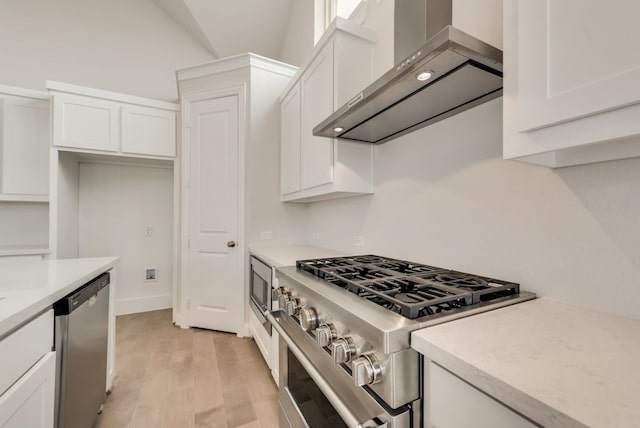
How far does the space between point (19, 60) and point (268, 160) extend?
10.3ft

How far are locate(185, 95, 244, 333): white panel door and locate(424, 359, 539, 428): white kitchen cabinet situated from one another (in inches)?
91.3

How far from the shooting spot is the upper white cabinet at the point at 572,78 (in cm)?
50

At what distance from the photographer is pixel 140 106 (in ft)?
9.66

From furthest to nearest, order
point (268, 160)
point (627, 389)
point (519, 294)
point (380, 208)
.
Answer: point (268, 160)
point (380, 208)
point (519, 294)
point (627, 389)

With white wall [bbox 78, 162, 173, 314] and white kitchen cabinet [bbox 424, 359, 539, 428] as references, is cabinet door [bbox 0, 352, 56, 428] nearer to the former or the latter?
white kitchen cabinet [bbox 424, 359, 539, 428]

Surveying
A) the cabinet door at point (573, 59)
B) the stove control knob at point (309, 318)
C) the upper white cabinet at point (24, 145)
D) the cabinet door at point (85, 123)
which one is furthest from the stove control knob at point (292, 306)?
the upper white cabinet at point (24, 145)

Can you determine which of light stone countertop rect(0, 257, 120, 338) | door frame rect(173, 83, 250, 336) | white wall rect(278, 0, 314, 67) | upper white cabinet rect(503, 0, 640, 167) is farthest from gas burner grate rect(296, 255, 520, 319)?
white wall rect(278, 0, 314, 67)

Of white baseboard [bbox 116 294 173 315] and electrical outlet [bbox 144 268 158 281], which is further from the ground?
electrical outlet [bbox 144 268 158 281]

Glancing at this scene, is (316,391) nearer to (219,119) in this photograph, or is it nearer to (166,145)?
(219,119)

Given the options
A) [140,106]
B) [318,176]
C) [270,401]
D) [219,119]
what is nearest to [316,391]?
[270,401]

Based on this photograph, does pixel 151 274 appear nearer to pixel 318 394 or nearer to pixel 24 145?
pixel 24 145

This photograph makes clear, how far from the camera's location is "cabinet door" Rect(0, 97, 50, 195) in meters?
2.63

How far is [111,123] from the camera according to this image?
9.36 feet

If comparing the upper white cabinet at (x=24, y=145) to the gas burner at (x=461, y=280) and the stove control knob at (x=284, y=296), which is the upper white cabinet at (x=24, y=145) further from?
the gas burner at (x=461, y=280)
